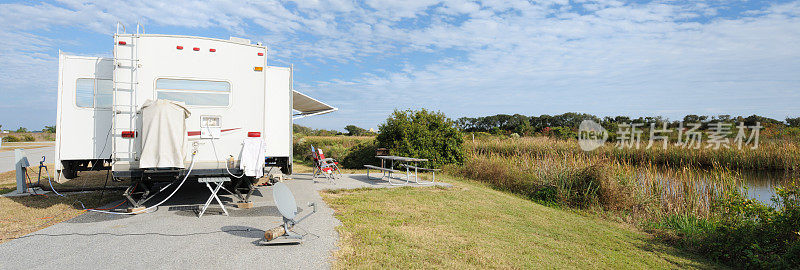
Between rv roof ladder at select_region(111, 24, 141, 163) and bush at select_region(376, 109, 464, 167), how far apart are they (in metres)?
8.17

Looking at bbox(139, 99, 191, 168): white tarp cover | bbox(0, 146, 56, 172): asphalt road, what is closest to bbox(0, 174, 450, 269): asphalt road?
bbox(139, 99, 191, 168): white tarp cover

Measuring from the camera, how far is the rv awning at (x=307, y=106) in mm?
8867

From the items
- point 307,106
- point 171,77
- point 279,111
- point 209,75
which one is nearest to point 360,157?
point 307,106

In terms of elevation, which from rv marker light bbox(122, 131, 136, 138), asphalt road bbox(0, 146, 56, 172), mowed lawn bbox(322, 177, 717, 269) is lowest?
asphalt road bbox(0, 146, 56, 172)

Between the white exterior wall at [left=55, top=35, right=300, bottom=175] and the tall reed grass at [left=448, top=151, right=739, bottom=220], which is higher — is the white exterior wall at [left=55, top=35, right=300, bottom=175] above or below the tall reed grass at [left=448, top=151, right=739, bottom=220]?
Result: above

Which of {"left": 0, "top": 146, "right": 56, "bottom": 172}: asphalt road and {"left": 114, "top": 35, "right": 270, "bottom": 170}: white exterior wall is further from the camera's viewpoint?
{"left": 0, "top": 146, "right": 56, "bottom": 172}: asphalt road

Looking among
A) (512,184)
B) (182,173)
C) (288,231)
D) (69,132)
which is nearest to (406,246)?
(288,231)

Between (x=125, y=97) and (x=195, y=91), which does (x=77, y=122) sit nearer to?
(x=125, y=97)

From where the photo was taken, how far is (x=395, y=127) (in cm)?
1340

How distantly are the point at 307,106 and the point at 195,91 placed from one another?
386cm

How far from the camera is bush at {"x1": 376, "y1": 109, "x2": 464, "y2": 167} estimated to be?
1296cm

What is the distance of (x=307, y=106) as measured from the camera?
9.73 meters

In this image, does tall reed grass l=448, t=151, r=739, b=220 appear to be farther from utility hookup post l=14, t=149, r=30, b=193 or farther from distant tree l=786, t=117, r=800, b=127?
distant tree l=786, t=117, r=800, b=127

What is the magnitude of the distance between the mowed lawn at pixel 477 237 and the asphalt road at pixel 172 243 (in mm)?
395
